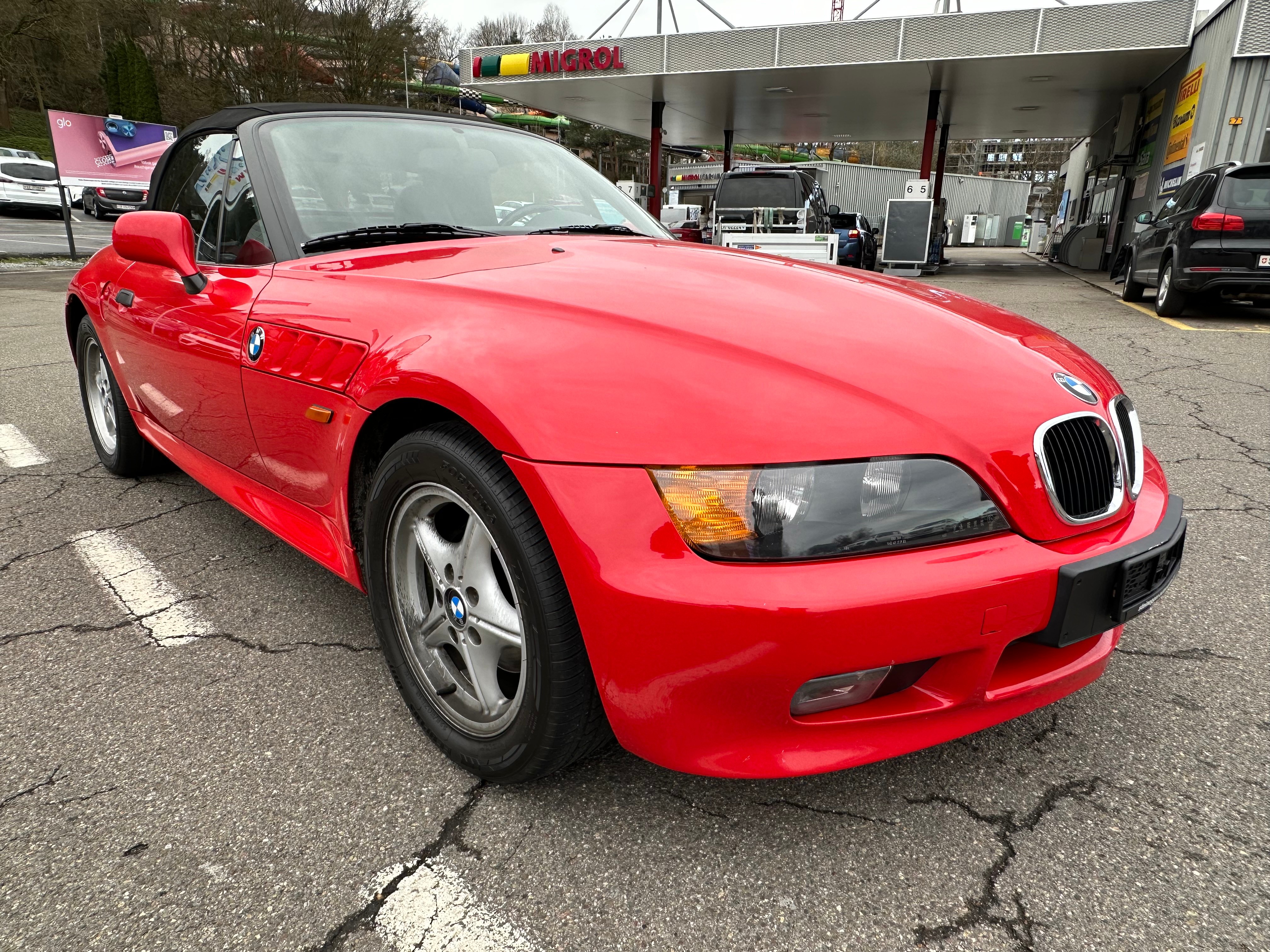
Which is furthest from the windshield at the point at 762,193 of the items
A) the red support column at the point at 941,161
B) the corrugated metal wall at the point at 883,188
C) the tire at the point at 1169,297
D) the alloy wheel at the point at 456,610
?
the corrugated metal wall at the point at 883,188

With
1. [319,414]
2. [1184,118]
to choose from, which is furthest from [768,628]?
[1184,118]

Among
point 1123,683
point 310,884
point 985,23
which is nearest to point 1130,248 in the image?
point 985,23

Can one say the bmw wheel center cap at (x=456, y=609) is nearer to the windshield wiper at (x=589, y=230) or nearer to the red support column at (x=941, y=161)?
the windshield wiper at (x=589, y=230)

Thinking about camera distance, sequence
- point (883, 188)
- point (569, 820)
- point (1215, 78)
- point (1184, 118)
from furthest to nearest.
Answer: point (883, 188) → point (1184, 118) → point (1215, 78) → point (569, 820)

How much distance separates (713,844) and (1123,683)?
122cm

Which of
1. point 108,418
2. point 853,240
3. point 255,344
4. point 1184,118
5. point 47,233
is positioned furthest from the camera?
point 47,233

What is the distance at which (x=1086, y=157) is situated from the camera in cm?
2797

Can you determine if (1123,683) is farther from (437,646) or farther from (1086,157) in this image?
(1086,157)

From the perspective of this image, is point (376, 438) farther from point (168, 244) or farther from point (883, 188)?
point (883, 188)

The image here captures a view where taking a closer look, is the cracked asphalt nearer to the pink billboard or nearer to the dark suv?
the dark suv

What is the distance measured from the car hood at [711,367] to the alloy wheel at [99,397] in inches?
91.0

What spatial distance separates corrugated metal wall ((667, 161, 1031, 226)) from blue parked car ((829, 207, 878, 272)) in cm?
1616

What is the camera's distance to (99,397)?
12.3ft

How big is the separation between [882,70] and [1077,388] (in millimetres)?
19178
